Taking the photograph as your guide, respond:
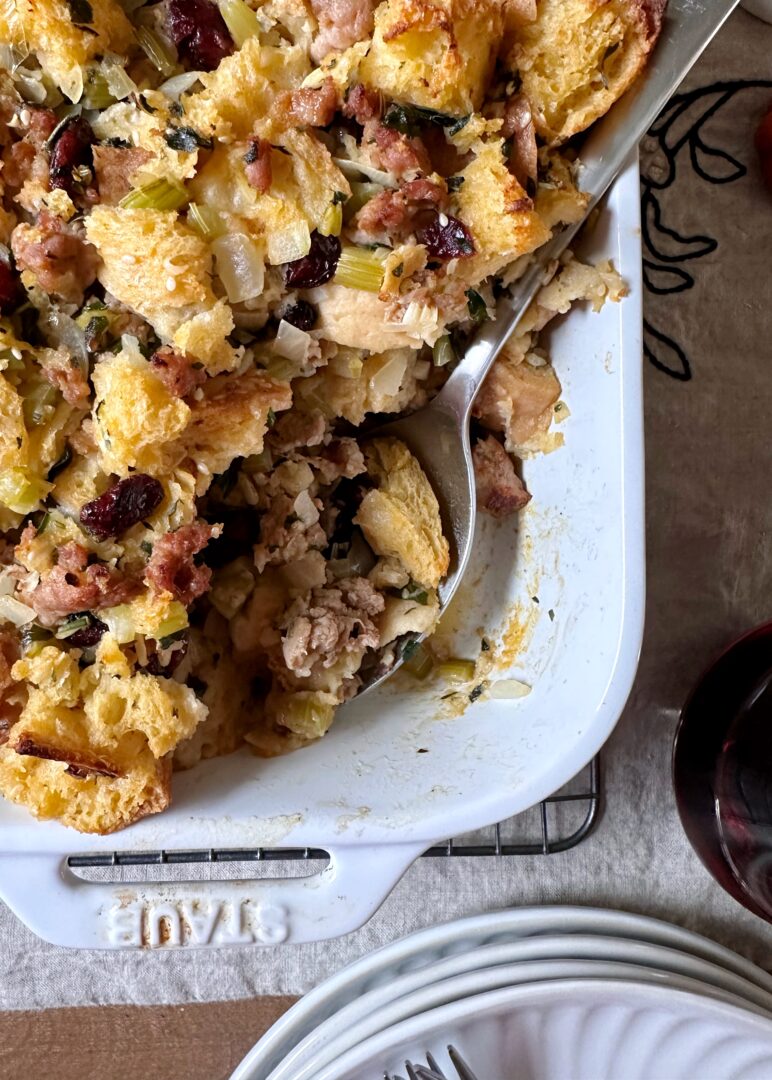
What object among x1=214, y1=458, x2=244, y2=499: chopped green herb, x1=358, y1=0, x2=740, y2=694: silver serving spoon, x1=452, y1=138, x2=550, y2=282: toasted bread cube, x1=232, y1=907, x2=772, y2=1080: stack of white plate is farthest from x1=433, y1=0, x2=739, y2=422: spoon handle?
x1=232, y1=907, x2=772, y2=1080: stack of white plate

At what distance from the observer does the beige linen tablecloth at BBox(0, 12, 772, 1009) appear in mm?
1624

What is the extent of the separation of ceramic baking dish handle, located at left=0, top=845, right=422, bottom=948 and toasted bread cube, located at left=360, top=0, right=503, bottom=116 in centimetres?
98

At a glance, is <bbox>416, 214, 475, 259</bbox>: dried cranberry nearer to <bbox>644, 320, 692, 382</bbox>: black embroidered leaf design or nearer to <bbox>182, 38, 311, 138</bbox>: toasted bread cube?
<bbox>182, 38, 311, 138</bbox>: toasted bread cube

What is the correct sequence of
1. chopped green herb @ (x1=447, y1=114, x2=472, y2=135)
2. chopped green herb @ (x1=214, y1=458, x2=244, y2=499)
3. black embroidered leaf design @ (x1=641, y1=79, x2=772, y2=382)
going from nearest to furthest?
chopped green herb @ (x1=447, y1=114, x2=472, y2=135), chopped green herb @ (x1=214, y1=458, x2=244, y2=499), black embroidered leaf design @ (x1=641, y1=79, x2=772, y2=382)

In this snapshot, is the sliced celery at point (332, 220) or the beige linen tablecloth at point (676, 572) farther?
the beige linen tablecloth at point (676, 572)

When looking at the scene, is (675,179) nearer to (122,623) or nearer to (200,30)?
(200,30)

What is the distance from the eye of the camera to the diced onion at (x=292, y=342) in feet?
3.82

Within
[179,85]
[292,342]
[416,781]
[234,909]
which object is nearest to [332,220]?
[292,342]

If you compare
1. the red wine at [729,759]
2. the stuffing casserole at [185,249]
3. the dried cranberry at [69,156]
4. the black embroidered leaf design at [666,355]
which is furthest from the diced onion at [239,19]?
the red wine at [729,759]

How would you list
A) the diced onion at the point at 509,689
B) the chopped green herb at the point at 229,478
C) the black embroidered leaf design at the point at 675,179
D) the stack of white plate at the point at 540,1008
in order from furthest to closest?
the black embroidered leaf design at the point at 675,179 < the stack of white plate at the point at 540,1008 < the diced onion at the point at 509,689 < the chopped green herb at the point at 229,478

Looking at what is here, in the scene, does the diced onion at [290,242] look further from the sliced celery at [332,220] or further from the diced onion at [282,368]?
the diced onion at [282,368]

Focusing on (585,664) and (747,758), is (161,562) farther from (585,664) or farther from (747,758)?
(747,758)

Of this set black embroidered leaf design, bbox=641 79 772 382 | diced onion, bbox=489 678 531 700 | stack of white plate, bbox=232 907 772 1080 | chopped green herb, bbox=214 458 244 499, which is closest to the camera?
chopped green herb, bbox=214 458 244 499

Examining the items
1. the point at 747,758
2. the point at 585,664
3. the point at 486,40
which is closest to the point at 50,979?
the point at 585,664
